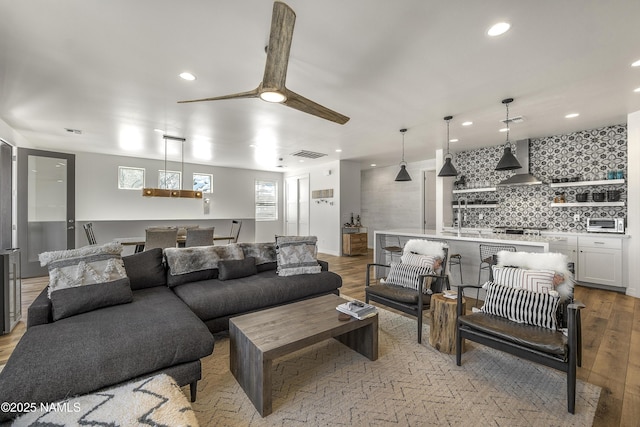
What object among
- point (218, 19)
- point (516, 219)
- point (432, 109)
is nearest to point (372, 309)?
point (218, 19)

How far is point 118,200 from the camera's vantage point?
23.8 ft

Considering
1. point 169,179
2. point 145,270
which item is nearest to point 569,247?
point 145,270

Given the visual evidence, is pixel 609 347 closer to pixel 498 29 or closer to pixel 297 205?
pixel 498 29

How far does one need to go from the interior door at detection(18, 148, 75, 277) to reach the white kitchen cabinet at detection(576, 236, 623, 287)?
9.09 metres

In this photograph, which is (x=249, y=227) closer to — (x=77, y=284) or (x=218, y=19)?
(x=77, y=284)

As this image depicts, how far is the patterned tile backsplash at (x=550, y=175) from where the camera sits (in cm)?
473

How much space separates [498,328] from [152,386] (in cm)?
233

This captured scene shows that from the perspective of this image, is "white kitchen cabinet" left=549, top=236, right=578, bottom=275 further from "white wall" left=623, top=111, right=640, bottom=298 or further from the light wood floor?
"white wall" left=623, top=111, right=640, bottom=298

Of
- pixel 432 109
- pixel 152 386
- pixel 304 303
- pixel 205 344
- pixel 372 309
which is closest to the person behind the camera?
pixel 152 386

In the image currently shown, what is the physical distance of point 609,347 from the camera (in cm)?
263

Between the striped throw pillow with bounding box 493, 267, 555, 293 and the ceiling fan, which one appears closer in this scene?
the ceiling fan

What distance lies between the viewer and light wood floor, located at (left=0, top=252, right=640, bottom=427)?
1.84 metres

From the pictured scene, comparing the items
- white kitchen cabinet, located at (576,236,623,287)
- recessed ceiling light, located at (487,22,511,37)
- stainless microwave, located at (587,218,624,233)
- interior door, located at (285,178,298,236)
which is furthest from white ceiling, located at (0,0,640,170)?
interior door, located at (285,178,298,236)

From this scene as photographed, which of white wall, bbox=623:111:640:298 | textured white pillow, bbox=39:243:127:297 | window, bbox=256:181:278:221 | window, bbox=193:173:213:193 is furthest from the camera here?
window, bbox=256:181:278:221
